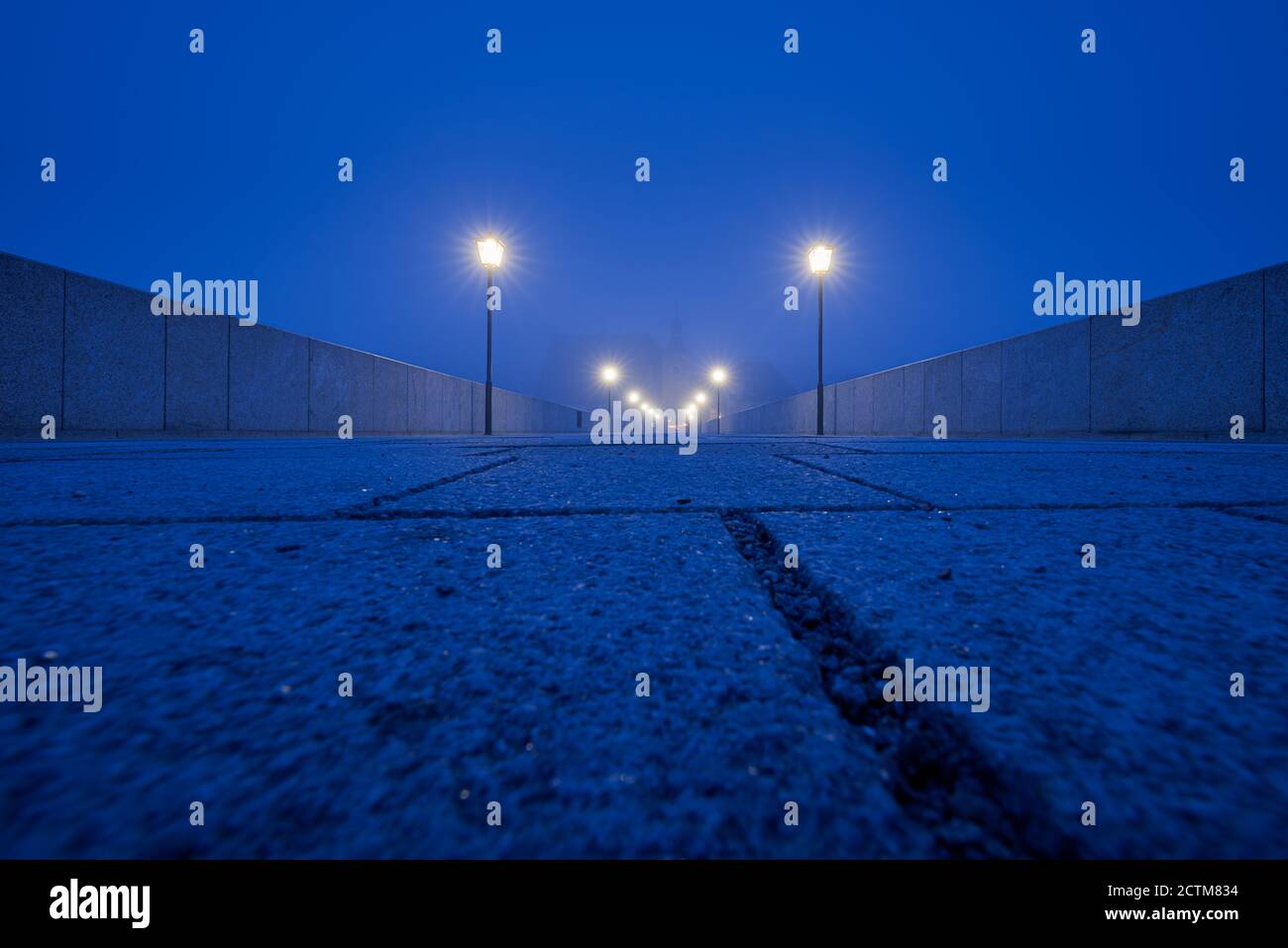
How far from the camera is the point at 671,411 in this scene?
10706 cm

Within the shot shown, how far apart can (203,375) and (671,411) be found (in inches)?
3918

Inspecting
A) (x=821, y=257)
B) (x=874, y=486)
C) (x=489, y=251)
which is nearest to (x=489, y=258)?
(x=489, y=251)

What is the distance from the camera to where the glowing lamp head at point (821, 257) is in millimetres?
15539

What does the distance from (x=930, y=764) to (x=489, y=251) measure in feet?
47.4

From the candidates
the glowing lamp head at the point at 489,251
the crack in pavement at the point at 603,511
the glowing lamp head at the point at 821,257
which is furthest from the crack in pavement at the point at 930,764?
the glowing lamp head at the point at 821,257

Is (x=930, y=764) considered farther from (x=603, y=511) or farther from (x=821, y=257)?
(x=821, y=257)

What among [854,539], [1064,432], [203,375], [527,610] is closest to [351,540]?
[527,610]

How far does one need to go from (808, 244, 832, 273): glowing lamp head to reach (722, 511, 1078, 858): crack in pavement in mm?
16486

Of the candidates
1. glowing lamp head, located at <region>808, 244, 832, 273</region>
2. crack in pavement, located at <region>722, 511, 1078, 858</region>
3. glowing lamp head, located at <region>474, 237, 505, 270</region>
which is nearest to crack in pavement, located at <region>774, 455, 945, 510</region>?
crack in pavement, located at <region>722, 511, 1078, 858</region>

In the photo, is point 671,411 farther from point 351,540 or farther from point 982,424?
point 351,540

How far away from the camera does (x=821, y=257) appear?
51.3 ft

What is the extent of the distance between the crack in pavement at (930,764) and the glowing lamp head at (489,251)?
14085 millimetres
